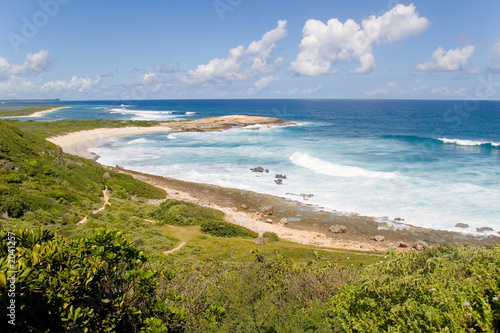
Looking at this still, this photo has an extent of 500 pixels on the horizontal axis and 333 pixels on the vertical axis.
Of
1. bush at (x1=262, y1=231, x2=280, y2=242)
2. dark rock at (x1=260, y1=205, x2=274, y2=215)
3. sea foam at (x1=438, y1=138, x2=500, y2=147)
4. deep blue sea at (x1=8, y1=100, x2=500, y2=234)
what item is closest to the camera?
bush at (x1=262, y1=231, x2=280, y2=242)

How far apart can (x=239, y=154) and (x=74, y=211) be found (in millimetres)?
30761

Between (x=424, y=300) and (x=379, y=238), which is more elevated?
(x=424, y=300)

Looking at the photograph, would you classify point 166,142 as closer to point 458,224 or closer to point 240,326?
point 458,224

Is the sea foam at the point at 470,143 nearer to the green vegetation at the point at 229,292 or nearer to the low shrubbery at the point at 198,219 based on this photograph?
the low shrubbery at the point at 198,219

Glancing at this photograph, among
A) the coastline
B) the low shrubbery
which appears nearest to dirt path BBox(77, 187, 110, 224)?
the low shrubbery

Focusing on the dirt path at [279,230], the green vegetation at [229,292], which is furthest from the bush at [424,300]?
the dirt path at [279,230]

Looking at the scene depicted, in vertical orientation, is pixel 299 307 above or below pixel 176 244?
above

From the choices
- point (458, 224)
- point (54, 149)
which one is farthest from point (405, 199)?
point (54, 149)

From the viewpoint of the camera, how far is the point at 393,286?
6.25 meters

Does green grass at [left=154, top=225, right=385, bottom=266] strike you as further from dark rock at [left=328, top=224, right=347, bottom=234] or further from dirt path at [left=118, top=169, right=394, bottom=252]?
dark rock at [left=328, top=224, right=347, bottom=234]

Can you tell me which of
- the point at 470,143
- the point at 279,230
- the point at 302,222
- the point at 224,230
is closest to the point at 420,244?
the point at 302,222

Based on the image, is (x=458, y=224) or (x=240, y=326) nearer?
(x=240, y=326)

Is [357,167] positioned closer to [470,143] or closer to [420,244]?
[420,244]

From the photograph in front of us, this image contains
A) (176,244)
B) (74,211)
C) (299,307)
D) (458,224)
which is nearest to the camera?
(299,307)
